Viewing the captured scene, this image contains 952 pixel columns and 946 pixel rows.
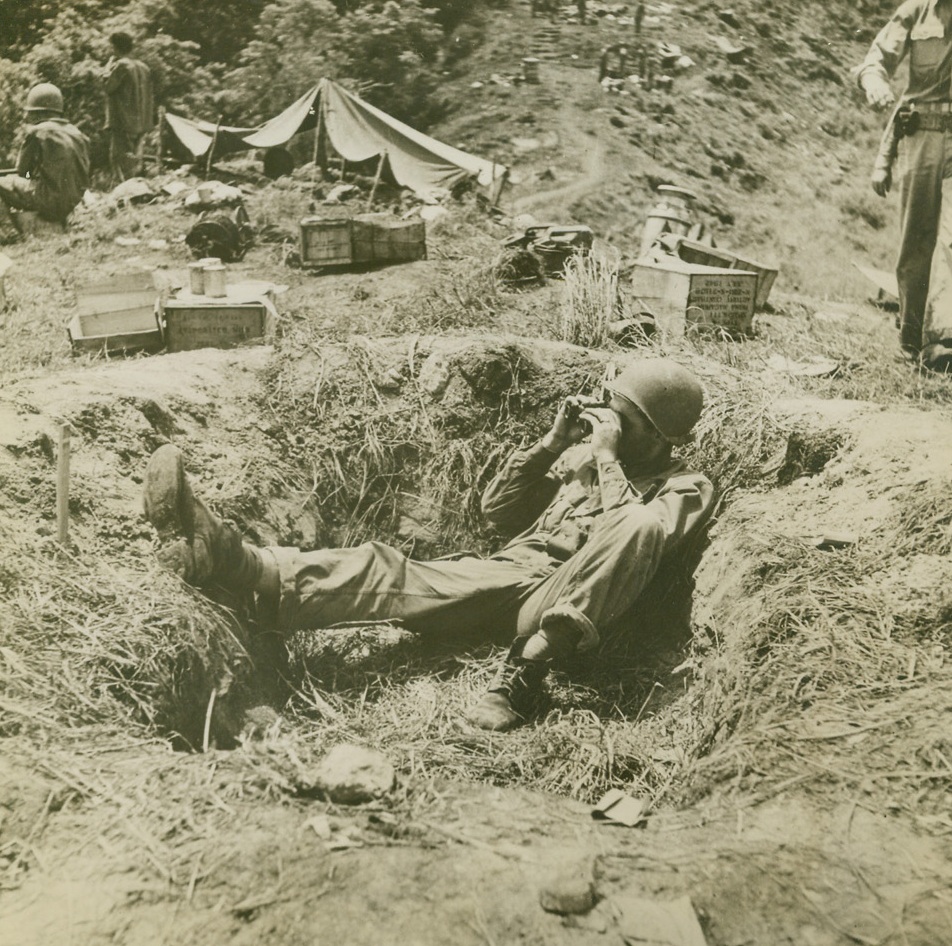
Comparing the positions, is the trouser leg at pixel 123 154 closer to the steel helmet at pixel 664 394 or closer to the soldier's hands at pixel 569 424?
the soldier's hands at pixel 569 424

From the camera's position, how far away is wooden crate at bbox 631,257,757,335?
5.50m

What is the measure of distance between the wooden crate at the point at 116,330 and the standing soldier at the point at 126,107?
1628 mm

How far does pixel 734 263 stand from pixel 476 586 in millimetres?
3622

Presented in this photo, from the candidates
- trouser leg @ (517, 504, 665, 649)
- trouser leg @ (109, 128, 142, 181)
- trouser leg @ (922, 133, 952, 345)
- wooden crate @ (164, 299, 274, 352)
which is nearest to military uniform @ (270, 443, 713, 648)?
trouser leg @ (517, 504, 665, 649)

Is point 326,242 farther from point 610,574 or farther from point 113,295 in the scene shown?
point 610,574

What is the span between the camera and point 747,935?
6.29 ft

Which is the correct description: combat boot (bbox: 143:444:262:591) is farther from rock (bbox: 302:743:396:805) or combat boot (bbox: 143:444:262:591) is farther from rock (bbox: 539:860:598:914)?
rock (bbox: 539:860:598:914)

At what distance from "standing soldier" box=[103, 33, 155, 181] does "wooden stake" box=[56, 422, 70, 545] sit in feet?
11.1

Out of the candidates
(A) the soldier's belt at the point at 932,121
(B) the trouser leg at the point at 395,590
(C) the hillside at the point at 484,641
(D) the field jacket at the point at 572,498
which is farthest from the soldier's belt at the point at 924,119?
(B) the trouser leg at the point at 395,590

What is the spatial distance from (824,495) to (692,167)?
14.5 feet

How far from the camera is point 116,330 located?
4863 mm

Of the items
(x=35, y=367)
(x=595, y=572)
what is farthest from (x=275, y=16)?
(x=595, y=572)

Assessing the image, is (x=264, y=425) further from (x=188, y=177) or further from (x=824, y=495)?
(x=188, y=177)

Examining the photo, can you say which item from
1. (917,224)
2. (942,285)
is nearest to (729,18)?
(917,224)
